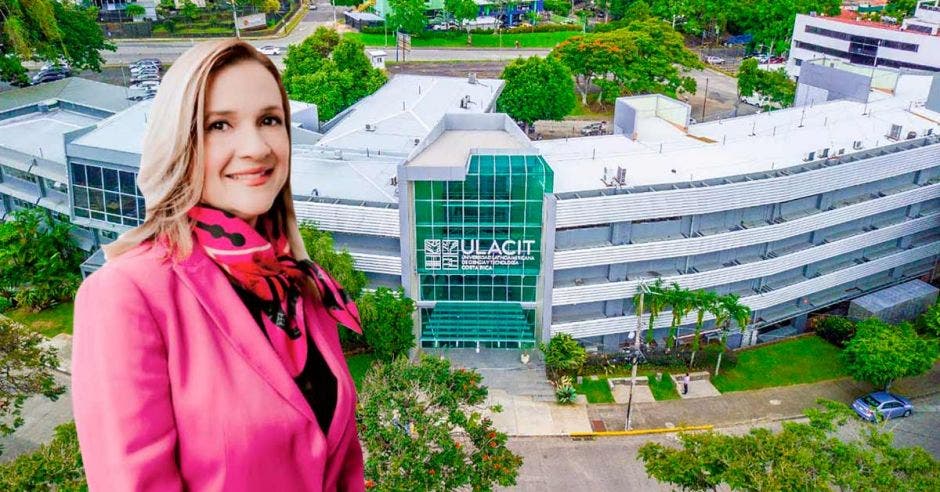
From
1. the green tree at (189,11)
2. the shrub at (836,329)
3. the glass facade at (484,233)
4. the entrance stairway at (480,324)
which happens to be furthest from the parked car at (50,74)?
the shrub at (836,329)

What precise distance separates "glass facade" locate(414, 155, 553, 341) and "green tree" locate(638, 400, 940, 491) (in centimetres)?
1056

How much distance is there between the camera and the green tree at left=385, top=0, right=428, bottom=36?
8019 cm

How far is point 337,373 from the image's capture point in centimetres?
438

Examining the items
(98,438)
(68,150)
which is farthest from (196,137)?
(68,150)

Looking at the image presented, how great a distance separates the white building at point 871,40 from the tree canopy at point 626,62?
10.5m

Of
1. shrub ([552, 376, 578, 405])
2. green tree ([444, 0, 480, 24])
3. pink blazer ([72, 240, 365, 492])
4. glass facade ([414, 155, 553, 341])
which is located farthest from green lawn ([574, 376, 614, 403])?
green tree ([444, 0, 480, 24])

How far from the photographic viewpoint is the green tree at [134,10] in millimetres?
82812

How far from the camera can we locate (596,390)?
30500 millimetres

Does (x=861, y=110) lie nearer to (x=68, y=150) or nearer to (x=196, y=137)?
(x=68, y=150)

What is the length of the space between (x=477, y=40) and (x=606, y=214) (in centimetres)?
6119

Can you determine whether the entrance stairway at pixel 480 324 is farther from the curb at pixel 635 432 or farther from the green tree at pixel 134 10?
the green tree at pixel 134 10

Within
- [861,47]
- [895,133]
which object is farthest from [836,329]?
[861,47]

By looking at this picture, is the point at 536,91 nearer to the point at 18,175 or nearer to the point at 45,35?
the point at 18,175

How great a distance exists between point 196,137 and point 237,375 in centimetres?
124
